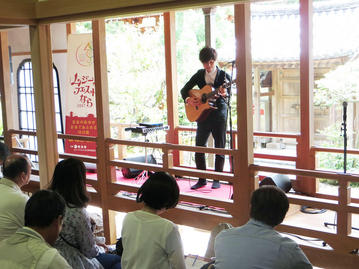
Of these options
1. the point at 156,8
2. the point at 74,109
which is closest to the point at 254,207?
the point at 156,8

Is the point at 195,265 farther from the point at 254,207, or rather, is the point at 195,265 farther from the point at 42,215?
the point at 42,215

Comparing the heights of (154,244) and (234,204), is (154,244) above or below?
above

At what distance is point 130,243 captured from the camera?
2.57m

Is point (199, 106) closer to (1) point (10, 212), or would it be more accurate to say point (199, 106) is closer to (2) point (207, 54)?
(2) point (207, 54)

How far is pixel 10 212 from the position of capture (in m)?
3.19

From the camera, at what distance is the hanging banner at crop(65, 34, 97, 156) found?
6.84m

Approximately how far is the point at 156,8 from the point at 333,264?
2.72 m

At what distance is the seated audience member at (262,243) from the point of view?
215cm

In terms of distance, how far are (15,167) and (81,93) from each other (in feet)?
11.3

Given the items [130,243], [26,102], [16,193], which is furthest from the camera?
[26,102]

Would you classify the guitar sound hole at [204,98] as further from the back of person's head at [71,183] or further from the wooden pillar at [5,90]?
the wooden pillar at [5,90]

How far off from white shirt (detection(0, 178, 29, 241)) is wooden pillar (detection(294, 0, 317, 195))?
3.43 m

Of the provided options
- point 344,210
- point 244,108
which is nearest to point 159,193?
point 344,210

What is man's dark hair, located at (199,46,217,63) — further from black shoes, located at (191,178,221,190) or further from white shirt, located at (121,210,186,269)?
white shirt, located at (121,210,186,269)
